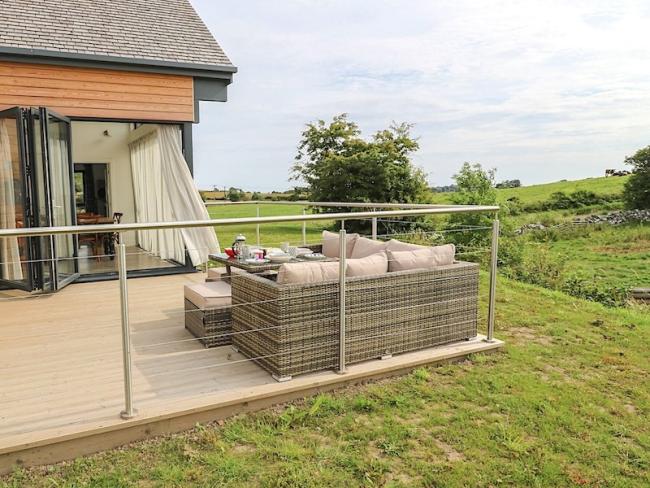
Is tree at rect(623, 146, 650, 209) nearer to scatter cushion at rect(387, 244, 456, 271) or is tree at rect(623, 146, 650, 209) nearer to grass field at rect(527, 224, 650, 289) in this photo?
grass field at rect(527, 224, 650, 289)

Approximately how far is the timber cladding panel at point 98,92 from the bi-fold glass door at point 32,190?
34cm

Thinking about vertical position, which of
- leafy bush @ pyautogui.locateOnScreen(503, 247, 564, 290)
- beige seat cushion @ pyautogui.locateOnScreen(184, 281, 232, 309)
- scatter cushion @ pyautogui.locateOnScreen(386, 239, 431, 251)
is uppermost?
scatter cushion @ pyautogui.locateOnScreen(386, 239, 431, 251)

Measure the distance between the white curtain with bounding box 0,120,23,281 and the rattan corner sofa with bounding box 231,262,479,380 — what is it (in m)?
4.33

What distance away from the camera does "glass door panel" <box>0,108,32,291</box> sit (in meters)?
6.75

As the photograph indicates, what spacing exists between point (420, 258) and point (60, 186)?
554 centimetres

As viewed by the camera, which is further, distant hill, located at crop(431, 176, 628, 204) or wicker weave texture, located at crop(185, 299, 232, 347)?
distant hill, located at crop(431, 176, 628, 204)

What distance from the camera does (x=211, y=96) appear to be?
27.8ft

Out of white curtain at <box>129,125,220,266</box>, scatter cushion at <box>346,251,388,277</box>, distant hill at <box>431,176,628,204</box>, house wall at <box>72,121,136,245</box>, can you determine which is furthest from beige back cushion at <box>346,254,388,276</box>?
Answer: distant hill at <box>431,176,628,204</box>

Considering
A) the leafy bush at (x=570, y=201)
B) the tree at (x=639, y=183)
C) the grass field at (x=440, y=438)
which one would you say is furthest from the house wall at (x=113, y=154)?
the tree at (x=639, y=183)

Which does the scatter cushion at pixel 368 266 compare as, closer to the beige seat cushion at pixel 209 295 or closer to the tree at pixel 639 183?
the beige seat cushion at pixel 209 295

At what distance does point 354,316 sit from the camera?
4043 mm

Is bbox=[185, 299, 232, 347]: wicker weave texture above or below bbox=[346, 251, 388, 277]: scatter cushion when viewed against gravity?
below

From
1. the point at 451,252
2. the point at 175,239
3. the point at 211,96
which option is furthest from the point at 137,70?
the point at 451,252

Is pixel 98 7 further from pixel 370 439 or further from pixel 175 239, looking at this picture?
pixel 370 439
